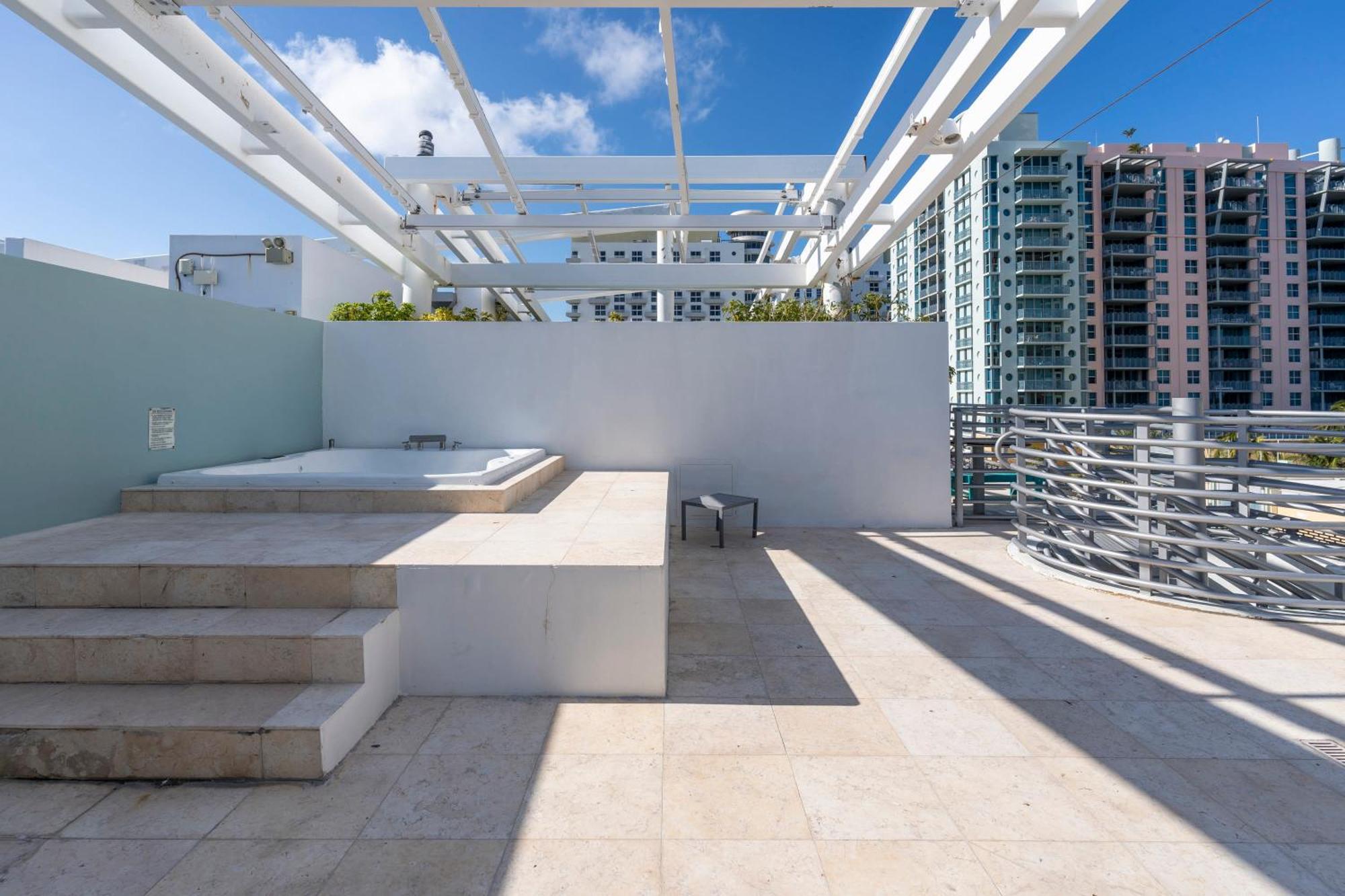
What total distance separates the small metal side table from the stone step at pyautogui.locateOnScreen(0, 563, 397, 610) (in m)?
3.28

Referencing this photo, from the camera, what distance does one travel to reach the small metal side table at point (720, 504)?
5.51 meters

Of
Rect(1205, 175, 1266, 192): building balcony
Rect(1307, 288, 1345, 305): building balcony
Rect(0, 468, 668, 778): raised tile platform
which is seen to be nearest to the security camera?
Rect(0, 468, 668, 778): raised tile platform

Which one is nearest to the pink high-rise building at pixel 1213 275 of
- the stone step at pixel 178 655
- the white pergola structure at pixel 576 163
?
the white pergola structure at pixel 576 163

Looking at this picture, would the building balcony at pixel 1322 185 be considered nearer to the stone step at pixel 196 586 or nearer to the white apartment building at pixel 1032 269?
the white apartment building at pixel 1032 269

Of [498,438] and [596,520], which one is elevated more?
[498,438]

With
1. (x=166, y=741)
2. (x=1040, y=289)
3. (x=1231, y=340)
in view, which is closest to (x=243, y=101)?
(x=166, y=741)

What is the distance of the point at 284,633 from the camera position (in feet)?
7.84

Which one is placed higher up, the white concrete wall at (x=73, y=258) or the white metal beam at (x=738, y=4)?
the white concrete wall at (x=73, y=258)

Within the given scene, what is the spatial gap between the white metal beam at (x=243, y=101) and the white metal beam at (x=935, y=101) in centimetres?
→ 432

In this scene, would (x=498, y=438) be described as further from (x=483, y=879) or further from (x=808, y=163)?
(x=483, y=879)

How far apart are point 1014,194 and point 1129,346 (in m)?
12.2

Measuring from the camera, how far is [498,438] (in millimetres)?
6559

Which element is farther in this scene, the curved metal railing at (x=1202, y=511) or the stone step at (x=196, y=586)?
the curved metal railing at (x=1202, y=511)

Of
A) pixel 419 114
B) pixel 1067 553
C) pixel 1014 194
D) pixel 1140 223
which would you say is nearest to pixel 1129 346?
pixel 1140 223
